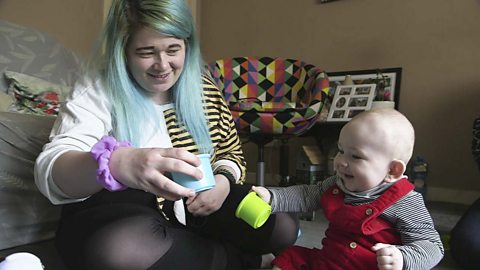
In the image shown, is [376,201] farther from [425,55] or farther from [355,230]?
[425,55]

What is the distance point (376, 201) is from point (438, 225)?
3.55 feet

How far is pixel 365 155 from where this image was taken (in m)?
0.80

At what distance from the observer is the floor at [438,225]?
1.29m

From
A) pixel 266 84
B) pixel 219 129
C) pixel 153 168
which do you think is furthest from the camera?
pixel 266 84

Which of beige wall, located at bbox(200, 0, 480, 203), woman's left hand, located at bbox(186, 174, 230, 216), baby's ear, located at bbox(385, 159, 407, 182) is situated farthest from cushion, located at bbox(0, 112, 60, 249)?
beige wall, located at bbox(200, 0, 480, 203)

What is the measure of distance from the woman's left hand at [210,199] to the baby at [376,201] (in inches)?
9.2

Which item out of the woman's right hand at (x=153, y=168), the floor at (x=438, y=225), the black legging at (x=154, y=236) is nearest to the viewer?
the woman's right hand at (x=153, y=168)

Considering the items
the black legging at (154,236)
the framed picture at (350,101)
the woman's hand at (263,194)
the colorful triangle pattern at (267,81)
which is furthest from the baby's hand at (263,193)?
the framed picture at (350,101)

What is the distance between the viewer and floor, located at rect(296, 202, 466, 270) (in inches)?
50.9

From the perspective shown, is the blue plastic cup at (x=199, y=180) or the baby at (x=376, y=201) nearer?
the blue plastic cup at (x=199, y=180)

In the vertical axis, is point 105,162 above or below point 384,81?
above

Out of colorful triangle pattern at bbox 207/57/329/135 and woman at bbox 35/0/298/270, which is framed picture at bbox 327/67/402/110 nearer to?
colorful triangle pattern at bbox 207/57/329/135

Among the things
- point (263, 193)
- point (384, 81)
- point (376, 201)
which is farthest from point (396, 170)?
point (384, 81)

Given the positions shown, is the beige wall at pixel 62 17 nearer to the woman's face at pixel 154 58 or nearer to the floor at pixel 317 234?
the floor at pixel 317 234
